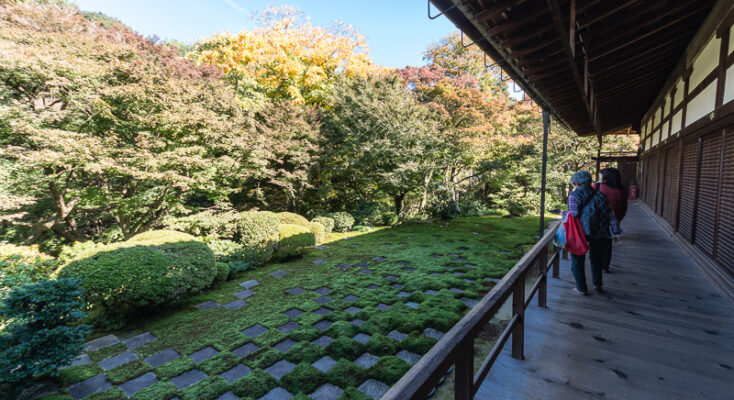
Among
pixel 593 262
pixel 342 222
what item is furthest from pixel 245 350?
pixel 342 222

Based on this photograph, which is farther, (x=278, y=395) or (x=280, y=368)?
(x=280, y=368)

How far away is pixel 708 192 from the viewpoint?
4000 millimetres

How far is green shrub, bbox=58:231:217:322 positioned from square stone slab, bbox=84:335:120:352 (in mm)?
403

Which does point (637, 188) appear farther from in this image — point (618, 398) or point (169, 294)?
point (169, 294)

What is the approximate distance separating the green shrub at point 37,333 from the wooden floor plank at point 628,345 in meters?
3.71

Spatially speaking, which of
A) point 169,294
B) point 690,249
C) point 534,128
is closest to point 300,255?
point 169,294

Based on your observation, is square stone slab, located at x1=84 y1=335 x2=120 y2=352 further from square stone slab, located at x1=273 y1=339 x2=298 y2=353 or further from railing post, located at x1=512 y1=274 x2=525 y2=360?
railing post, located at x1=512 y1=274 x2=525 y2=360

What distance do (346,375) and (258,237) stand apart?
16.0ft

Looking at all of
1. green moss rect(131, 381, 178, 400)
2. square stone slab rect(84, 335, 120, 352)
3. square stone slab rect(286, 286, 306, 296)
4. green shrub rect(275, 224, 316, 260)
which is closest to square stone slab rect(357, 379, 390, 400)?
green moss rect(131, 381, 178, 400)

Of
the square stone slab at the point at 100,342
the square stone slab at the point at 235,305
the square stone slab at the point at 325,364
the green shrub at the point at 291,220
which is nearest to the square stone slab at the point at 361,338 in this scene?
the square stone slab at the point at 325,364

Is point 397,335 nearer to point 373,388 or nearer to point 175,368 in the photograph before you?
point 373,388

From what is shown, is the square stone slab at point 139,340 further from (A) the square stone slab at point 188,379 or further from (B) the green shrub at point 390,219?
(B) the green shrub at point 390,219

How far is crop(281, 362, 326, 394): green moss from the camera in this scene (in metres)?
2.52

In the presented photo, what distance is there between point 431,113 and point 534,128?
647 cm
